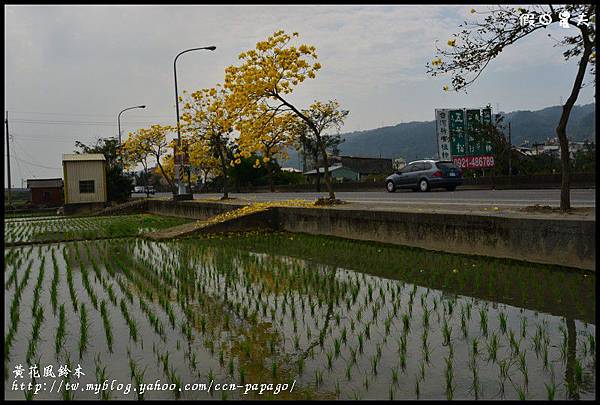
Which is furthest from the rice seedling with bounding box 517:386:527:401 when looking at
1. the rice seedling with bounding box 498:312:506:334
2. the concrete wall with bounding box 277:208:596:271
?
the concrete wall with bounding box 277:208:596:271

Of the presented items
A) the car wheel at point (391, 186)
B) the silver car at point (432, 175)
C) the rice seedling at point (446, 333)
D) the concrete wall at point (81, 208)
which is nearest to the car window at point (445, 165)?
the silver car at point (432, 175)

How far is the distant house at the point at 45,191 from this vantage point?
59.5 metres

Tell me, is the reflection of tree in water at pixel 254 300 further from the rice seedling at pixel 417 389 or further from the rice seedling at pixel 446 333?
the rice seedling at pixel 446 333

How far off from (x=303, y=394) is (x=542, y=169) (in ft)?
134

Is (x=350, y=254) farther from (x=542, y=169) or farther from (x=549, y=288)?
(x=542, y=169)

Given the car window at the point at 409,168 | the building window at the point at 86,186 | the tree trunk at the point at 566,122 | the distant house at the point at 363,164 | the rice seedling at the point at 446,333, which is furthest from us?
the distant house at the point at 363,164

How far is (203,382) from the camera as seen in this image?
161 inches

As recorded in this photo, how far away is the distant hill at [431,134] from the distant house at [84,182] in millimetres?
77240

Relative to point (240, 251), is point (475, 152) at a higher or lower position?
higher

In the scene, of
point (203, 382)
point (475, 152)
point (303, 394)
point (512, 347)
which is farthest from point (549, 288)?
point (475, 152)

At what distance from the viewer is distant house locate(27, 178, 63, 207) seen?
59531mm

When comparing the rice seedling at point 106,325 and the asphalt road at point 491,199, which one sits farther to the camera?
the asphalt road at point 491,199

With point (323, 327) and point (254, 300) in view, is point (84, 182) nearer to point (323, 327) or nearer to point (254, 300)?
point (254, 300)

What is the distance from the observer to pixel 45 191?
60.0 meters
